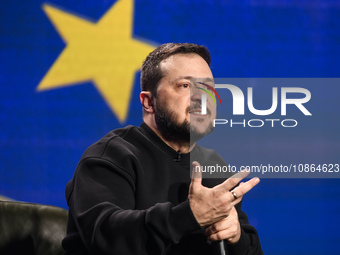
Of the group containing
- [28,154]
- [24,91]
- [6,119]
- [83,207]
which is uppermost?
[24,91]

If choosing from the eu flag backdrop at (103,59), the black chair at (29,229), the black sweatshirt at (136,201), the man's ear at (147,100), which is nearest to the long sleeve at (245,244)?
the black sweatshirt at (136,201)

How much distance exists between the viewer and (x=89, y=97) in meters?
1.99

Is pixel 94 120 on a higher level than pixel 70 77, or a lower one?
lower

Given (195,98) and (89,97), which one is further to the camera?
(89,97)

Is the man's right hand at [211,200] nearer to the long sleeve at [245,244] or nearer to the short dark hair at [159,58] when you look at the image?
the long sleeve at [245,244]

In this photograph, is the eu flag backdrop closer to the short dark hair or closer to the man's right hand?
the short dark hair

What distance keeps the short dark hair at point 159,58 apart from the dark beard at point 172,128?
7 cm

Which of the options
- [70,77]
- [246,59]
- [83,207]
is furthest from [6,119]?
[83,207]

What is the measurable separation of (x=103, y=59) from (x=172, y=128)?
1.00m

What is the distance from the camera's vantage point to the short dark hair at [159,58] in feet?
3.64

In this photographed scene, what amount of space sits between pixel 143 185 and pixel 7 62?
126 cm

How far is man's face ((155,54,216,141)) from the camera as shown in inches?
40.7

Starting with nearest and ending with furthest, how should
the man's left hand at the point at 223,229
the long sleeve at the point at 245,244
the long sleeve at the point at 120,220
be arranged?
the long sleeve at the point at 120,220 → the man's left hand at the point at 223,229 → the long sleeve at the point at 245,244

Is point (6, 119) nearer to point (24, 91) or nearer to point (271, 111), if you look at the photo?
point (24, 91)
